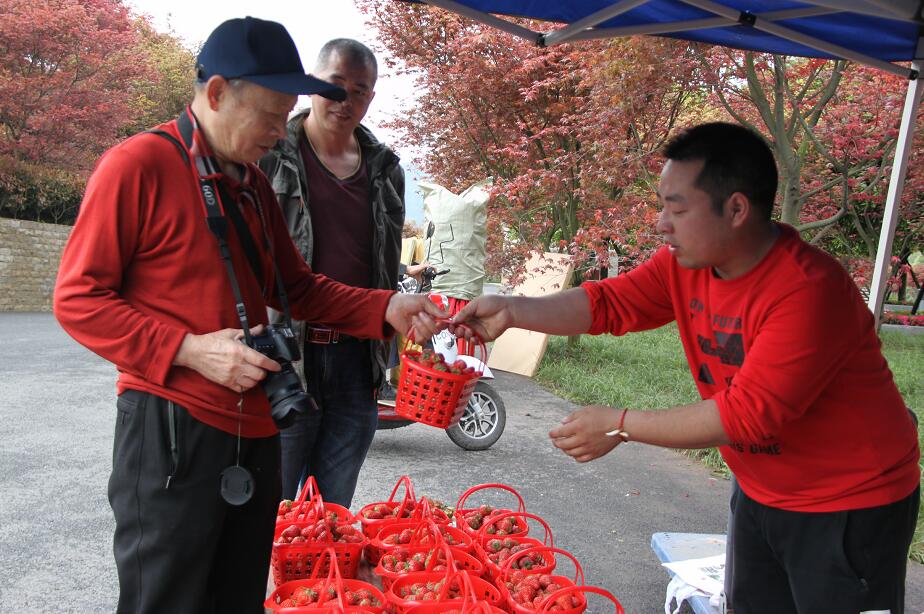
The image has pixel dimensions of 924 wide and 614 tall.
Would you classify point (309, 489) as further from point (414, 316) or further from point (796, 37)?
point (796, 37)

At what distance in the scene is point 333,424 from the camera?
2.98 metres

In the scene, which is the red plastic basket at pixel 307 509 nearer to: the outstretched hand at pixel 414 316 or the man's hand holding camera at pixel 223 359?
the outstretched hand at pixel 414 316

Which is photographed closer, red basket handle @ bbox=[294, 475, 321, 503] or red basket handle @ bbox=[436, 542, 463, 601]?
red basket handle @ bbox=[436, 542, 463, 601]

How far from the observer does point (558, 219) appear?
10867 millimetres

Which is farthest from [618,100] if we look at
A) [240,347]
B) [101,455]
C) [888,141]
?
[240,347]

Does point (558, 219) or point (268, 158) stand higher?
point (268, 158)

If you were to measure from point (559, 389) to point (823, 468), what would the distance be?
288 inches

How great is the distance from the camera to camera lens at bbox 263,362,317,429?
1.76 metres

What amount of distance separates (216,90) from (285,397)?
798mm

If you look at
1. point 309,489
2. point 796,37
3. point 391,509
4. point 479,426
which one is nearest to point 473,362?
point 479,426

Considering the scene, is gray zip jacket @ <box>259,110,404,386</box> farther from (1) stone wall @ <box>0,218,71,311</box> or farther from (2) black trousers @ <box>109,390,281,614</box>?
(1) stone wall @ <box>0,218,71,311</box>

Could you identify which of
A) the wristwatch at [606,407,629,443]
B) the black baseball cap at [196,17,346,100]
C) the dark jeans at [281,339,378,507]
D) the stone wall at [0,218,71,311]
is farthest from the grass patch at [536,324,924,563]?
the stone wall at [0,218,71,311]

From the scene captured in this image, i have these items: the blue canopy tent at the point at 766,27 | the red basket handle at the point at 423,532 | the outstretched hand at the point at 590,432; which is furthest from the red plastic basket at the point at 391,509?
the blue canopy tent at the point at 766,27

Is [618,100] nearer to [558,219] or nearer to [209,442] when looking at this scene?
[558,219]
